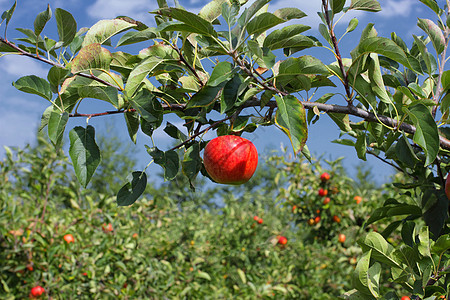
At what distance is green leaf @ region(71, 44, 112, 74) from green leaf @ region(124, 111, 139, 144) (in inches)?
4.7

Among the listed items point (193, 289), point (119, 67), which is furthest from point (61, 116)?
point (193, 289)

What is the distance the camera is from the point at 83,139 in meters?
0.88

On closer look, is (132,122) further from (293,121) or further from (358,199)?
(358,199)

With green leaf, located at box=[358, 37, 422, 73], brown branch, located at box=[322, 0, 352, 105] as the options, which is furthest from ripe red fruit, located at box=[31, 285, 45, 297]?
green leaf, located at box=[358, 37, 422, 73]

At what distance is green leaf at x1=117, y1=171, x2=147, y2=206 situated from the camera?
3.10 ft

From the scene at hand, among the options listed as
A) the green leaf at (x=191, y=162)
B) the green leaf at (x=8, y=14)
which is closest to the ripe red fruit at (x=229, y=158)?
the green leaf at (x=191, y=162)

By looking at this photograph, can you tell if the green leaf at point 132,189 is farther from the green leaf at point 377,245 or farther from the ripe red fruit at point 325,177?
the ripe red fruit at point 325,177

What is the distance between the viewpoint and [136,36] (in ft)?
2.92

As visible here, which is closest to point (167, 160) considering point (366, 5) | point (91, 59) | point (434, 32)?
point (91, 59)

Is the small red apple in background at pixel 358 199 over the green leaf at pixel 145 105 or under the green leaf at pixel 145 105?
over

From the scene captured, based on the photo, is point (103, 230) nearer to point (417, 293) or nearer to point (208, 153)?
point (208, 153)

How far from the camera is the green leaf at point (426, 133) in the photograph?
33.0 inches

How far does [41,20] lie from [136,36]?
222 mm

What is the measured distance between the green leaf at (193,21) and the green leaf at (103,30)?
220 millimetres
